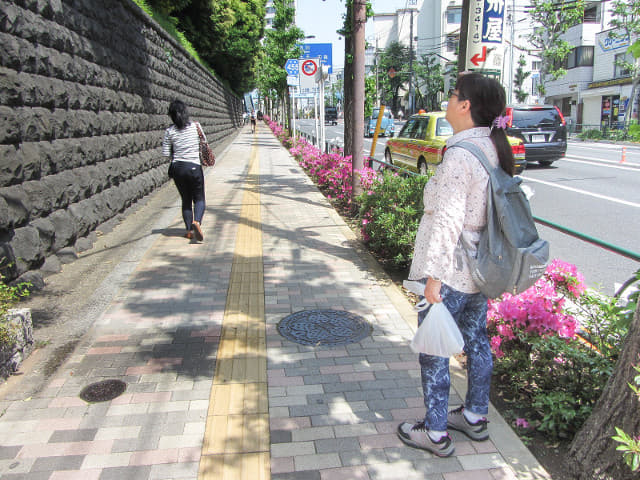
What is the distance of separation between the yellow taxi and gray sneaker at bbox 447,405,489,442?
8.31 meters

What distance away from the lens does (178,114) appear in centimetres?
659

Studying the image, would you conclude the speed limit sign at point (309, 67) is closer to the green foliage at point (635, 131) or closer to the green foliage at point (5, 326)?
the green foliage at point (5, 326)

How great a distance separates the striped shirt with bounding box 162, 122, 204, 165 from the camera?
667 cm

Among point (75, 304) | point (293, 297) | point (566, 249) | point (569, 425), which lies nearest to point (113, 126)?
point (75, 304)

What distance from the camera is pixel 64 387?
3398mm

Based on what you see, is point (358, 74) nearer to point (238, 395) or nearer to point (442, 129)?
point (442, 129)

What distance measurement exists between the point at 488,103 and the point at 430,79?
2949 inches

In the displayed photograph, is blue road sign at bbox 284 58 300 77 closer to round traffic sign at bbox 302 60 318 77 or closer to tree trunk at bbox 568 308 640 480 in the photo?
round traffic sign at bbox 302 60 318 77

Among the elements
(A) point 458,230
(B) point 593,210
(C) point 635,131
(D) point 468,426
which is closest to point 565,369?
(D) point 468,426

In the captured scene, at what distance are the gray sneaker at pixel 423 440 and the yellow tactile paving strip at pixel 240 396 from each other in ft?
2.47

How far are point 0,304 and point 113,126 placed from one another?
18.2 feet

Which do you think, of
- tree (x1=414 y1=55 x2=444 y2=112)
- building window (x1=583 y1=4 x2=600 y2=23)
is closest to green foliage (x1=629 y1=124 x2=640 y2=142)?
building window (x1=583 y1=4 x2=600 y2=23)

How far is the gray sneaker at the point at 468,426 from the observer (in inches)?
113

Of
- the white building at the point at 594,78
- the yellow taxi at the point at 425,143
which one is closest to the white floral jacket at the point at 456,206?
the yellow taxi at the point at 425,143
